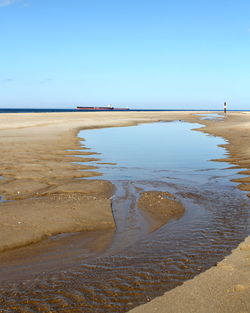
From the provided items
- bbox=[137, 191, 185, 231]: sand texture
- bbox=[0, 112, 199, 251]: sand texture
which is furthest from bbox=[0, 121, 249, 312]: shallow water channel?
bbox=[0, 112, 199, 251]: sand texture

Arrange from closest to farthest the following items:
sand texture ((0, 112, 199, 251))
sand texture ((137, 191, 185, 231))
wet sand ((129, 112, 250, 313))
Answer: wet sand ((129, 112, 250, 313))
sand texture ((0, 112, 199, 251))
sand texture ((137, 191, 185, 231))

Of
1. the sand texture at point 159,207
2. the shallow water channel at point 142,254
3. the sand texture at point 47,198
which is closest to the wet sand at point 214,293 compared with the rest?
the shallow water channel at point 142,254

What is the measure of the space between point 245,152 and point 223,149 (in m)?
2.51

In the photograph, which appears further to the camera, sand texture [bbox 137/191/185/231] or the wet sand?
sand texture [bbox 137/191/185/231]

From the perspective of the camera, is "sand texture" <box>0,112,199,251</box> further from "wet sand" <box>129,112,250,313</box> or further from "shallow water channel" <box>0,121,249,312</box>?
"wet sand" <box>129,112,250,313</box>

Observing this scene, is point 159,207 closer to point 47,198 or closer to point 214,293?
point 47,198

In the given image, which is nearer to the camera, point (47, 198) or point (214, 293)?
point (214, 293)

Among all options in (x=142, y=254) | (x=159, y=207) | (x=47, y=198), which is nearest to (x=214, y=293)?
(x=142, y=254)

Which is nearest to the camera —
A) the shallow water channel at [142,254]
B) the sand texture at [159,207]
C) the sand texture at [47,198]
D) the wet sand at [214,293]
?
the wet sand at [214,293]

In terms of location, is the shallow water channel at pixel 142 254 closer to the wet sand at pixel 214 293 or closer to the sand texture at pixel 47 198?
the wet sand at pixel 214 293

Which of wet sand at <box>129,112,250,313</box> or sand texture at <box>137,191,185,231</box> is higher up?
wet sand at <box>129,112,250,313</box>

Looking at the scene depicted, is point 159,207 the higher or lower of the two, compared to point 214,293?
lower

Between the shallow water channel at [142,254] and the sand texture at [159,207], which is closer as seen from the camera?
the shallow water channel at [142,254]

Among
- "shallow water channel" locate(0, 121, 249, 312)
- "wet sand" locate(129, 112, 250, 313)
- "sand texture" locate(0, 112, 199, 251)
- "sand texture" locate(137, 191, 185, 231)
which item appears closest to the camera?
"wet sand" locate(129, 112, 250, 313)
